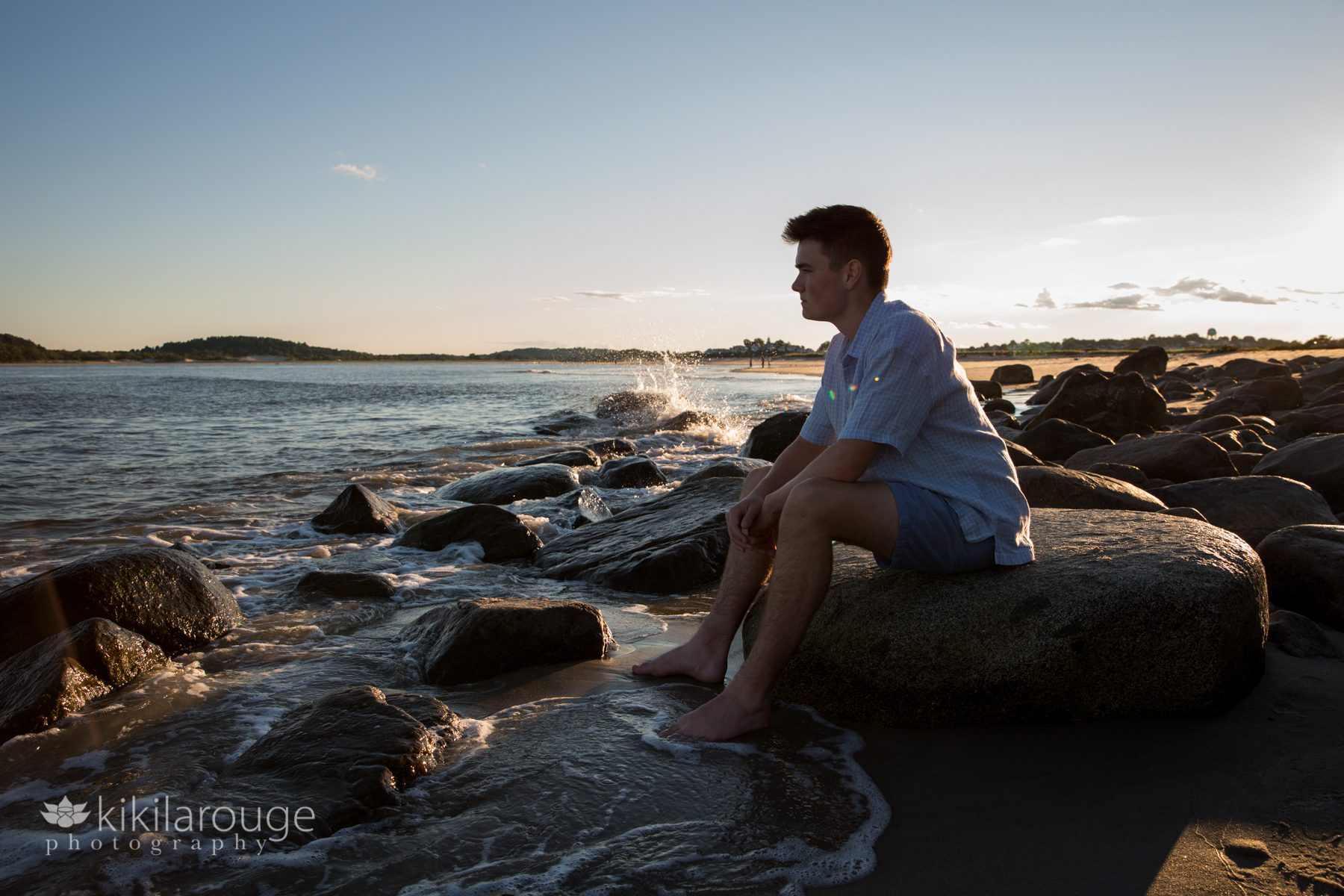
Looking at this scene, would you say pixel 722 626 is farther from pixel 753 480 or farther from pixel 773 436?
pixel 773 436

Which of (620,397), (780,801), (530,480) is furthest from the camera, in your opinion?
(620,397)

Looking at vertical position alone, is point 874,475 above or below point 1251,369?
above

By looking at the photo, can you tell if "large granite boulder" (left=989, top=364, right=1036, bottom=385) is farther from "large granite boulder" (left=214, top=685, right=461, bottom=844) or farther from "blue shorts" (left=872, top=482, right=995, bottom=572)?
"large granite boulder" (left=214, top=685, right=461, bottom=844)

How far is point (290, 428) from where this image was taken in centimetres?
1902

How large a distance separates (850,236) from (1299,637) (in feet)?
8.86

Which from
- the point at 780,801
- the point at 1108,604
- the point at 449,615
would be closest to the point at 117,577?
the point at 449,615

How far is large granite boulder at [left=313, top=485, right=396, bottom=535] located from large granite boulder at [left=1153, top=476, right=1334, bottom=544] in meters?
6.78

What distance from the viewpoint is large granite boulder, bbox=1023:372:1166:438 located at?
14602 millimetres

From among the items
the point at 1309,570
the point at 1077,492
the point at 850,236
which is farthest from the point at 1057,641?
the point at 1077,492

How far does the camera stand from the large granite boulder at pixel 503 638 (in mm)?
4000

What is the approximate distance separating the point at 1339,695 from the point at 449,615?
155 inches

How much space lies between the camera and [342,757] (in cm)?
287

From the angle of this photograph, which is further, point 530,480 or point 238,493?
point 238,493

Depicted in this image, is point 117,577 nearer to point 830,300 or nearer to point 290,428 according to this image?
point 830,300
